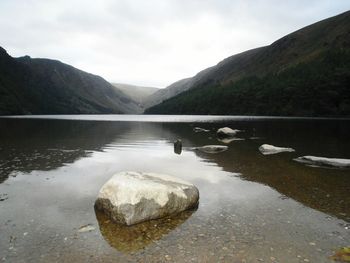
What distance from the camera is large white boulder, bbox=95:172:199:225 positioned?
12570 mm

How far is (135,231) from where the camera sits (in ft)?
38.7

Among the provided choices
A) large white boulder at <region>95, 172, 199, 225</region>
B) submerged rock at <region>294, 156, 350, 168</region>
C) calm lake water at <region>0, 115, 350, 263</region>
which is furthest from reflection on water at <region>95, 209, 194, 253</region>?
submerged rock at <region>294, 156, 350, 168</region>

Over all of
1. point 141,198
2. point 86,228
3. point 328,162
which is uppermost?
point 141,198

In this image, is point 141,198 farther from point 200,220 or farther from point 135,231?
point 200,220

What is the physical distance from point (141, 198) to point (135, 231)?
4.88ft

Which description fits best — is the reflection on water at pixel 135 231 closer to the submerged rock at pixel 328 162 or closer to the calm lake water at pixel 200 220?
the calm lake water at pixel 200 220

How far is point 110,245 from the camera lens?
10.7m

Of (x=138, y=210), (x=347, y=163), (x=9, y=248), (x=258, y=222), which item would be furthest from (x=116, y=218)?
(x=347, y=163)

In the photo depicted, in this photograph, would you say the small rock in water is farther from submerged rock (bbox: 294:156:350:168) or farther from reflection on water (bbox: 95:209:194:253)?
submerged rock (bbox: 294:156:350:168)

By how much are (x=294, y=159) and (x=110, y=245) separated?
2244 cm

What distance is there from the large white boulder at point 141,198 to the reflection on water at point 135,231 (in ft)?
0.97

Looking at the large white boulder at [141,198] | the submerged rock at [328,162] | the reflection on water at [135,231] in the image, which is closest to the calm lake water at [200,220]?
the reflection on water at [135,231]

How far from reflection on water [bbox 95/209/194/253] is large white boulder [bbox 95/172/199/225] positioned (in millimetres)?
294

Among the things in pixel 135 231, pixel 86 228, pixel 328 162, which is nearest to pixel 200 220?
pixel 135 231
